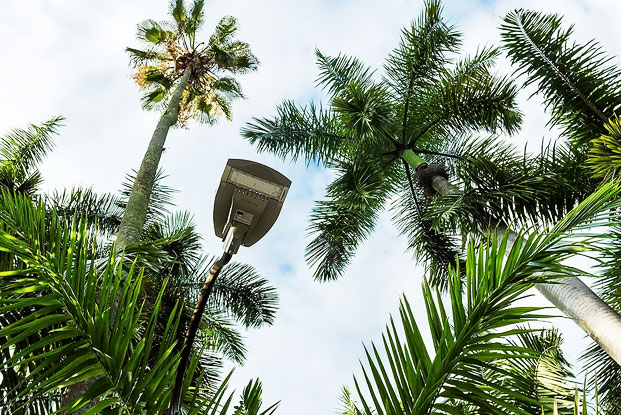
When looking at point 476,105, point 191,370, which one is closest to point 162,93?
point 476,105

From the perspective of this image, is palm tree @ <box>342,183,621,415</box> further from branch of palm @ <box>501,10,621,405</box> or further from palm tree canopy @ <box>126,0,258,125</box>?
palm tree canopy @ <box>126,0,258,125</box>

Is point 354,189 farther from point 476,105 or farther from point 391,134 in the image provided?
point 476,105

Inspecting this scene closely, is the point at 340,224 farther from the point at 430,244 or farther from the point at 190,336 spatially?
the point at 190,336

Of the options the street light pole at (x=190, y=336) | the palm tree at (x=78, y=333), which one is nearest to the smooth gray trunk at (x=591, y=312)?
the street light pole at (x=190, y=336)

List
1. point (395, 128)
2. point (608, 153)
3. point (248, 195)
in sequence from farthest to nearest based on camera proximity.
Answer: point (395, 128) < point (608, 153) < point (248, 195)

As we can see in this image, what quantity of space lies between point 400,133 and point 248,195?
6.25m

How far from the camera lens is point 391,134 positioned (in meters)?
8.52

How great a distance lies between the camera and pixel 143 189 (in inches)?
234

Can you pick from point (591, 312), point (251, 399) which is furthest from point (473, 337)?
point (591, 312)

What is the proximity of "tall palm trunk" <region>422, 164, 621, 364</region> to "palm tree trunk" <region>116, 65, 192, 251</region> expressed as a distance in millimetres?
3506

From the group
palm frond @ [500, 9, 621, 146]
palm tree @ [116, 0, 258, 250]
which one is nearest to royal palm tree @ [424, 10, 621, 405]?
palm frond @ [500, 9, 621, 146]

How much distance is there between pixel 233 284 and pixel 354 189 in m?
2.50

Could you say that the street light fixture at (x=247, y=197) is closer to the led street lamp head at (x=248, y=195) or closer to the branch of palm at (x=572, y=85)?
the led street lamp head at (x=248, y=195)

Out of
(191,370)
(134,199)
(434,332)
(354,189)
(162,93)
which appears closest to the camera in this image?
(434,332)
